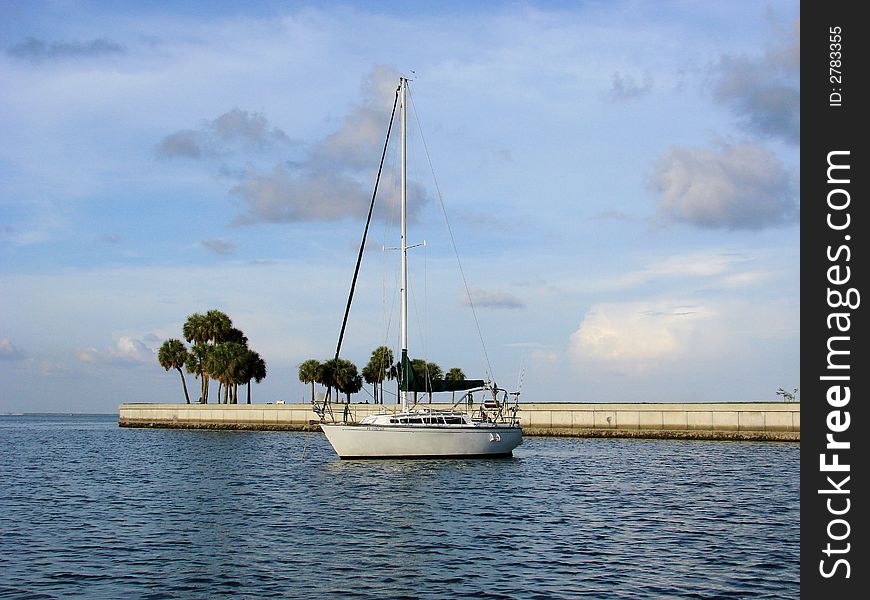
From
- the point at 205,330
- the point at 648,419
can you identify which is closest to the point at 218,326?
the point at 205,330

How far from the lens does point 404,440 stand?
5038 centimetres

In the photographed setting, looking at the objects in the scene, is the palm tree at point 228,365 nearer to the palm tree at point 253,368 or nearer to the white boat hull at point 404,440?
the palm tree at point 253,368

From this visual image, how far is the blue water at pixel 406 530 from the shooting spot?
2153 centimetres

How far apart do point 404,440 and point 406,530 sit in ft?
68.9

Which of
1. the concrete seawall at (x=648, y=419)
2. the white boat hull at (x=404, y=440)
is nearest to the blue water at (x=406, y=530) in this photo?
the white boat hull at (x=404, y=440)

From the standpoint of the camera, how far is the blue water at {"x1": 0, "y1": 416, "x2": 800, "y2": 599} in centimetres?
2153

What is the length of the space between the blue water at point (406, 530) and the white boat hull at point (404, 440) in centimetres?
96

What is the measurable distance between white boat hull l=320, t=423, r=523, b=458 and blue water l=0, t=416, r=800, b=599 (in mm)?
958

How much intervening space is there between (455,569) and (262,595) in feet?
17.3

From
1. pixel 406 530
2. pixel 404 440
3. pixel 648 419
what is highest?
pixel 404 440

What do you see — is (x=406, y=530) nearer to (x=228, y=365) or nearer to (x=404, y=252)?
(x=404, y=252)

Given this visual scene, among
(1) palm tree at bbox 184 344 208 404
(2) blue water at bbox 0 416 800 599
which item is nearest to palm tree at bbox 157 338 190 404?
(1) palm tree at bbox 184 344 208 404

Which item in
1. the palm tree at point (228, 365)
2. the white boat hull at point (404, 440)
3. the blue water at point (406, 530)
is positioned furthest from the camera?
the palm tree at point (228, 365)
